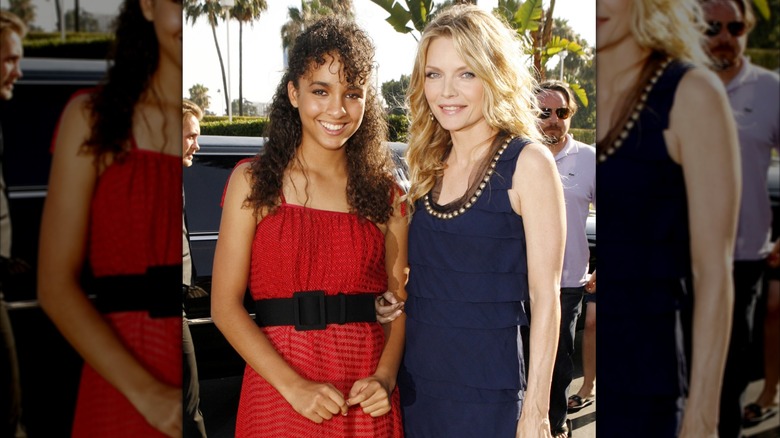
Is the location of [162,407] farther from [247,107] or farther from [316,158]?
[247,107]

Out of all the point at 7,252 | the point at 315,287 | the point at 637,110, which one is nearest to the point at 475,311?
the point at 315,287

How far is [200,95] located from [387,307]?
0.85 m

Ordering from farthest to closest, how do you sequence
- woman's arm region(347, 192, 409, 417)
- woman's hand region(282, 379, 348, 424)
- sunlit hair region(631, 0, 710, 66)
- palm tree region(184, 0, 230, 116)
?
palm tree region(184, 0, 230, 116) → woman's arm region(347, 192, 409, 417) → woman's hand region(282, 379, 348, 424) → sunlit hair region(631, 0, 710, 66)

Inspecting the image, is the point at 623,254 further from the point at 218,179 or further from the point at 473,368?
the point at 218,179

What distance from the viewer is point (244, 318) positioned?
193 centimetres

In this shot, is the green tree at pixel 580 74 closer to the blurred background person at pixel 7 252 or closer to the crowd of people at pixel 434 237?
the crowd of people at pixel 434 237

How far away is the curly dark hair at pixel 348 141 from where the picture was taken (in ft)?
6.47

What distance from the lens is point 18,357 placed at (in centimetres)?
165

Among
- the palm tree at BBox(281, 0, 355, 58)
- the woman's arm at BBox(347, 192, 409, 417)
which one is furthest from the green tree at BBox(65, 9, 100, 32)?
the woman's arm at BBox(347, 192, 409, 417)

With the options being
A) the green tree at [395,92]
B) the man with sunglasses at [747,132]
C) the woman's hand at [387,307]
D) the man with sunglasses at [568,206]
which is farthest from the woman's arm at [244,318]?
the man with sunglasses at [747,132]

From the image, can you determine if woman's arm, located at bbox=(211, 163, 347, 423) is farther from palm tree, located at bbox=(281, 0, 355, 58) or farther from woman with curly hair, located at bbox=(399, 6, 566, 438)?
palm tree, located at bbox=(281, 0, 355, 58)

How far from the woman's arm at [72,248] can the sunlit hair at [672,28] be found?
4.42ft

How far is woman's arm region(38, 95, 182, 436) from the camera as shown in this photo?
5.42 feet

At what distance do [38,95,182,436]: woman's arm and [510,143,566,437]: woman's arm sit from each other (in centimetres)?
106
